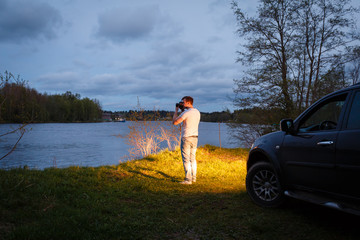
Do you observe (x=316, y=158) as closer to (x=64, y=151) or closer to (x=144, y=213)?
(x=144, y=213)

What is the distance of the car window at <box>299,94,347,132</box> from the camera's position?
3.63 meters

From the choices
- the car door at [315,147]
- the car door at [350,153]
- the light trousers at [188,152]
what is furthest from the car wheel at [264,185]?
the light trousers at [188,152]

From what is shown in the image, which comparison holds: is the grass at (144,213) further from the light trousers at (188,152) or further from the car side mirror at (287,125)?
the car side mirror at (287,125)

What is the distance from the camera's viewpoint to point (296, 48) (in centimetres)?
1290

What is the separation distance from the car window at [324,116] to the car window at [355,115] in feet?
0.68

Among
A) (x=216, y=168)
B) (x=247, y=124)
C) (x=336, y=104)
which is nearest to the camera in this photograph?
(x=336, y=104)

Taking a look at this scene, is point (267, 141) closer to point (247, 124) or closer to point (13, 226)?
point (13, 226)

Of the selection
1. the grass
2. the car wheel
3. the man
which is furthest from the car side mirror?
the man

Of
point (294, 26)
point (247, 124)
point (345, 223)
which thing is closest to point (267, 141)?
point (345, 223)

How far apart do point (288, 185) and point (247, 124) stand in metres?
9.70

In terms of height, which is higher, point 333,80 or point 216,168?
point 333,80

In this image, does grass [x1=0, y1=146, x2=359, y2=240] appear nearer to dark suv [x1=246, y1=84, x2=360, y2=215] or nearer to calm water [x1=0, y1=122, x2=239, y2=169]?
dark suv [x1=246, y1=84, x2=360, y2=215]

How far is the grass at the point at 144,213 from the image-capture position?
11.4ft

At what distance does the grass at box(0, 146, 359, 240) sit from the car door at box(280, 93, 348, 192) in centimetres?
65
